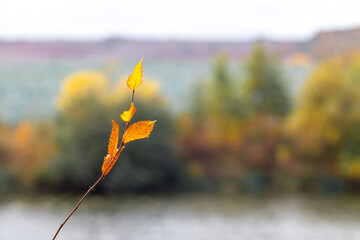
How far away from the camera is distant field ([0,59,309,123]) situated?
194 ft

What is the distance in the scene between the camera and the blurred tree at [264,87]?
43.0 meters

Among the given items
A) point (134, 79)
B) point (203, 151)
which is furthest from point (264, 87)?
point (134, 79)

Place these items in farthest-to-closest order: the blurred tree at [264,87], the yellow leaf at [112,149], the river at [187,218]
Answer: the blurred tree at [264,87], the river at [187,218], the yellow leaf at [112,149]

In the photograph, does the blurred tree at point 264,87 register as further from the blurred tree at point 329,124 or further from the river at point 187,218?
the river at point 187,218

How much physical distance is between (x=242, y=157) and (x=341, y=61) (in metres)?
9.09

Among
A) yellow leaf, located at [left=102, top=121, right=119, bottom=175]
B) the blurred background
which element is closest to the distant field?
the blurred background

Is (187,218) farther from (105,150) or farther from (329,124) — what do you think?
(329,124)

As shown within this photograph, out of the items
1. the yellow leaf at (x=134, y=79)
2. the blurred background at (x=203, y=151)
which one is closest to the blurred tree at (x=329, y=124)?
the blurred background at (x=203, y=151)

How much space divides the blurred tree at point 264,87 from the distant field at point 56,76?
32.7 feet

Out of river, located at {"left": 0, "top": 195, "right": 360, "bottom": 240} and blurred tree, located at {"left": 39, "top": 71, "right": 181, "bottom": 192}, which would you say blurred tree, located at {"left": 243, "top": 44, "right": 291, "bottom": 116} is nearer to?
blurred tree, located at {"left": 39, "top": 71, "right": 181, "bottom": 192}

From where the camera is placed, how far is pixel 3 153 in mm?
39625

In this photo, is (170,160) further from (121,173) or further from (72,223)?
(72,223)

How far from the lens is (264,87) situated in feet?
141

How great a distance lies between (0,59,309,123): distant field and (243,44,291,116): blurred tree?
9.98m
